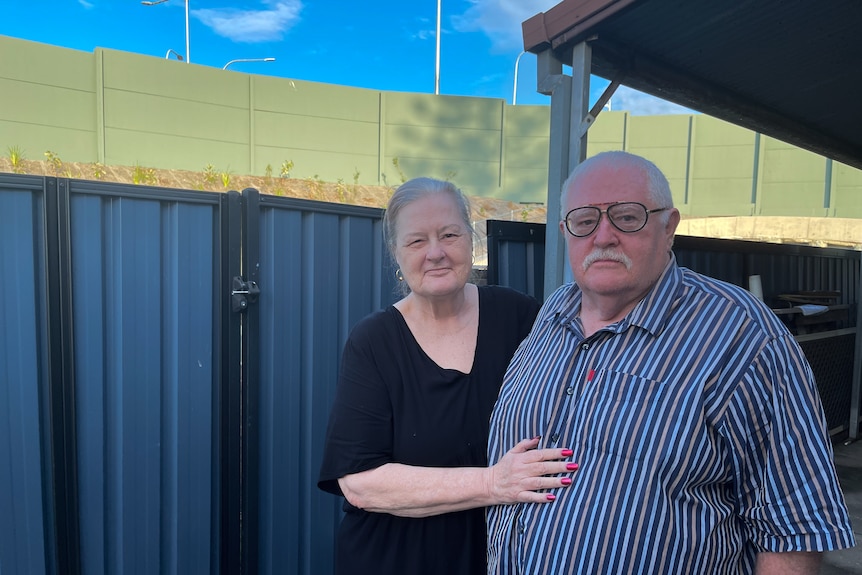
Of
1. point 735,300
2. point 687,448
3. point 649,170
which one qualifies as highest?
point 649,170

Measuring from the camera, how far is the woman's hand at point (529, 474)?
1.14 meters

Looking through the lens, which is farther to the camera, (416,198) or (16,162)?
(16,162)

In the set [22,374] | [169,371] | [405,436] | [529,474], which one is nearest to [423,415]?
[405,436]

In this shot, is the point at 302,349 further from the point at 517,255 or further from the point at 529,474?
the point at 529,474

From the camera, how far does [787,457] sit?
3.23 ft

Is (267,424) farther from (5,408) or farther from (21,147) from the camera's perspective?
(21,147)

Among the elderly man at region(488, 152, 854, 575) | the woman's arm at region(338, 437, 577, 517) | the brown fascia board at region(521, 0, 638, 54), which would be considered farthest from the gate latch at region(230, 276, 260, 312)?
the brown fascia board at region(521, 0, 638, 54)

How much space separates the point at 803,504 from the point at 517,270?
6.06 ft

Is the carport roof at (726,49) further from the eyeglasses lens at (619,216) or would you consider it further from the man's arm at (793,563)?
the man's arm at (793,563)

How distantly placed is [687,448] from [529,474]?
12.5 inches

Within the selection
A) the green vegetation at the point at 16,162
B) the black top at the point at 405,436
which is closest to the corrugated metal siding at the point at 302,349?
the black top at the point at 405,436

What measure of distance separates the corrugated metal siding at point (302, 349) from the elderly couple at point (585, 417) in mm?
1163

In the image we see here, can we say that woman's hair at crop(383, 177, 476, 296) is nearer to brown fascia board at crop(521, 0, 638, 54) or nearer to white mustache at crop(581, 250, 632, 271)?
white mustache at crop(581, 250, 632, 271)

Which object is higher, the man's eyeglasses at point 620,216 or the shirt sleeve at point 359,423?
the man's eyeglasses at point 620,216
